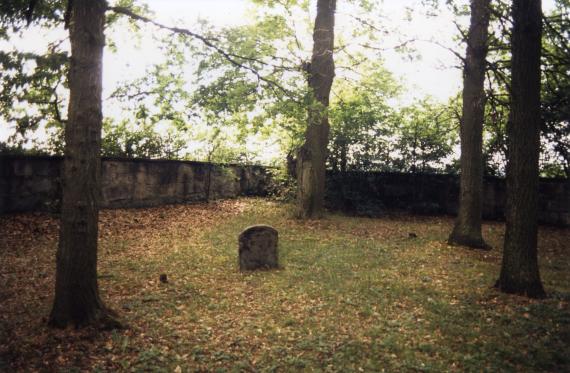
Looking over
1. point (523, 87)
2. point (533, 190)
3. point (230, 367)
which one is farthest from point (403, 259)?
point (230, 367)

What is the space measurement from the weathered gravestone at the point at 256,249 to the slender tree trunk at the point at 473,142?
5.68m

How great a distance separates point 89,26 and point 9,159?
7405mm

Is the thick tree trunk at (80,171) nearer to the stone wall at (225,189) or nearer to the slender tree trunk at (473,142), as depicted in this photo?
the stone wall at (225,189)

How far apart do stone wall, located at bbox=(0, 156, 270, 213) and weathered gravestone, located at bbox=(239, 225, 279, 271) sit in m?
6.39

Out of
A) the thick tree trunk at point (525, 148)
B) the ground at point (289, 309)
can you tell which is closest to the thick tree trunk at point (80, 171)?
the ground at point (289, 309)

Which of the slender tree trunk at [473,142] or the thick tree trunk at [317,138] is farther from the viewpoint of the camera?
the thick tree trunk at [317,138]

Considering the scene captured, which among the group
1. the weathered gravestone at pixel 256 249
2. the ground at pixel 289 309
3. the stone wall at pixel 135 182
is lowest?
the ground at pixel 289 309

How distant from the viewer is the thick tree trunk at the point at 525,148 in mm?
7109

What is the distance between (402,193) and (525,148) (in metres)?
10.9

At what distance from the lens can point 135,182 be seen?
14781 mm

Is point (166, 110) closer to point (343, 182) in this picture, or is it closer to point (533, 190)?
point (533, 190)

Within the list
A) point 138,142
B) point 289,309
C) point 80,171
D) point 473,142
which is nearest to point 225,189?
point 138,142

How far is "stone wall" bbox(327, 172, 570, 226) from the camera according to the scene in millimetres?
16531

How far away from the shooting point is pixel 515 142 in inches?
286
